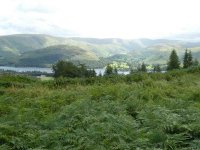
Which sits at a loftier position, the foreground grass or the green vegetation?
the foreground grass

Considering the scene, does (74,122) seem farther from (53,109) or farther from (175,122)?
(53,109)

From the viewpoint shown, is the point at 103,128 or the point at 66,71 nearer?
the point at 103,128

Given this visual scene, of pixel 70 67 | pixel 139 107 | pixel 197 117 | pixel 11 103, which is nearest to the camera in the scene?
pixel 197 117

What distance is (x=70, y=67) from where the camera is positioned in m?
78.2

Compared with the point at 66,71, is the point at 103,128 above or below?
above

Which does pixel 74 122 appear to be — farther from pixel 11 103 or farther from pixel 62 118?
pixel 11 103

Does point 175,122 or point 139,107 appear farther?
point 139,107

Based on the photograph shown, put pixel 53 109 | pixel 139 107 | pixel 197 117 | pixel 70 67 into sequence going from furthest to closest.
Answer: pixel 70 67, pixel 53 109, pixel 139 107, pixel 197 117

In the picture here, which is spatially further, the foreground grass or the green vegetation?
the green vegetation

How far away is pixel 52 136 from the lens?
916cm

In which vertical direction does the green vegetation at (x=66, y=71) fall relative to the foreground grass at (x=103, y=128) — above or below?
below

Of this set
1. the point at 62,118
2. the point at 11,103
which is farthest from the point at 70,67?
the point at 62,118

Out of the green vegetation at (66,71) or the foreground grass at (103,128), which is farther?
the green vegetation at (66,71)

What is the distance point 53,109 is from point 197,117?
652cm
